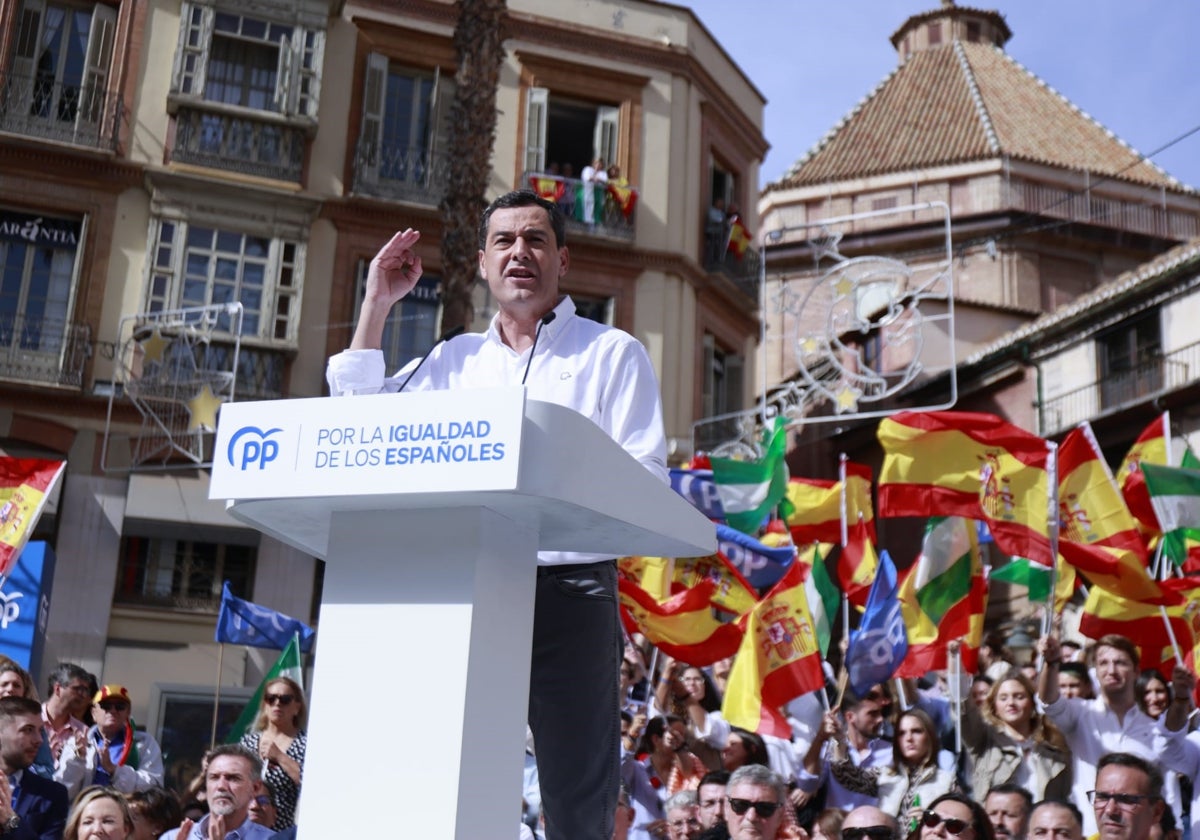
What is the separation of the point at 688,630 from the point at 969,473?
240cm

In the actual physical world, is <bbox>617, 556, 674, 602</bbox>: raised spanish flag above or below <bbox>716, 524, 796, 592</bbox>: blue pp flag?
below

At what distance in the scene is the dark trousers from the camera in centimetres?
339

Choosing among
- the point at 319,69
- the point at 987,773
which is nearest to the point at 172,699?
the point at 319,69

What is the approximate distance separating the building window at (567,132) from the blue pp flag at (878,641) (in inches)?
591

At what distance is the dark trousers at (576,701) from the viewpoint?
339 cm

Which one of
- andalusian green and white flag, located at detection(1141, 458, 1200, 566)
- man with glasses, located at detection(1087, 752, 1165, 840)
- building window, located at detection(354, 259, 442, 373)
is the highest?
building window, located at detection(354, 259, 442, 373)

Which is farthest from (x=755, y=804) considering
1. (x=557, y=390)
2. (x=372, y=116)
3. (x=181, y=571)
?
(x=372, y=116)

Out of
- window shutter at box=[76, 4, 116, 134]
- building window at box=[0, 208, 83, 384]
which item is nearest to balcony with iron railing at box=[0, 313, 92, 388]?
building window at box=[0, 208, 83, 384]

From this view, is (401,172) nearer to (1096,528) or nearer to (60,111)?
(60,111)

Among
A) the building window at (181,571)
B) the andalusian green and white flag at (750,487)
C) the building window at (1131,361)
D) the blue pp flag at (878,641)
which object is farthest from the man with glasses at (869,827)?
the building window at (1131,361)

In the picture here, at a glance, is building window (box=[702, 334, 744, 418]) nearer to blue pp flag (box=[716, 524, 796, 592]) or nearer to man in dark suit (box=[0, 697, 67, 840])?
blue pp flag (box=[716, 524, 796, 592])

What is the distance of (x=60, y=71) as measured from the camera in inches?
883

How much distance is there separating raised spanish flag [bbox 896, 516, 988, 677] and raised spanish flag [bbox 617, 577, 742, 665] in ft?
A: 4.30

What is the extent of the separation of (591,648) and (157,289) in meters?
19.8
